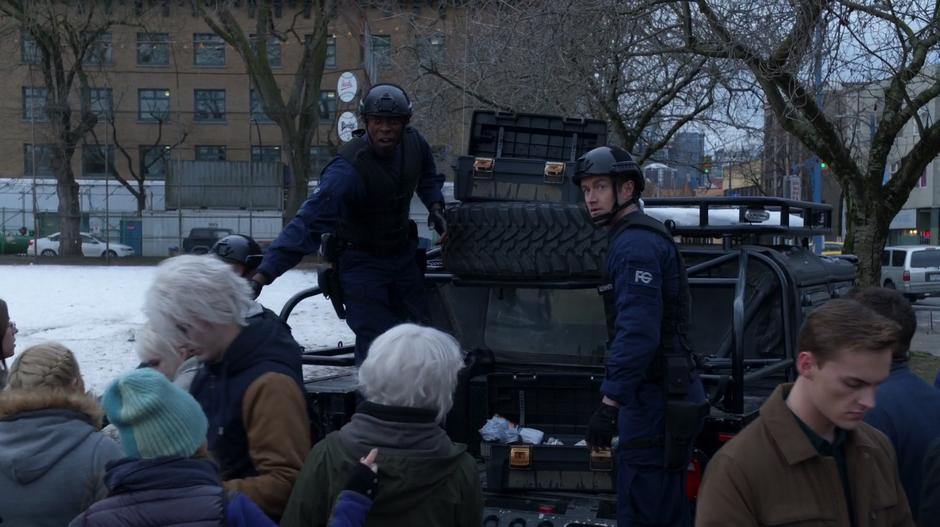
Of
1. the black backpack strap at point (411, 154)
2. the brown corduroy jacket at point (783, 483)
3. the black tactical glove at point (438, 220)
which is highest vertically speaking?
the black backpack strap at point (411, 154)

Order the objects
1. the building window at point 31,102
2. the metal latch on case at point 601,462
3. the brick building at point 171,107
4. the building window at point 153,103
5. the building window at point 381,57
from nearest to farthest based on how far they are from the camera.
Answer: the metal latch on case at point 601,462 → the building window at point 381,57 → the building window at point 31,102 → the brick building at point 171,107 → the building window at point 153,103

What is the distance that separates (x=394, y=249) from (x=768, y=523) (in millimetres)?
3253

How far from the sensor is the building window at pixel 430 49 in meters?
18.4

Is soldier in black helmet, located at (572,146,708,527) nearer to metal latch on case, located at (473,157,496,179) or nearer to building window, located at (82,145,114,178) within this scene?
metal latch on case, located at (473,157,496,179)

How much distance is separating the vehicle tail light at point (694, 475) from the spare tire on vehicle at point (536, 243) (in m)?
1.08

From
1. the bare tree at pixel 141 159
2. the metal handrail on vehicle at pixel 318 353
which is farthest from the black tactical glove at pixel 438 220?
the bare tree at pixel 141 159

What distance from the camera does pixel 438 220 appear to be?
5484 millimetres

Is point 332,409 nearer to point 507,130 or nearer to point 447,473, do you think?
point 447,473

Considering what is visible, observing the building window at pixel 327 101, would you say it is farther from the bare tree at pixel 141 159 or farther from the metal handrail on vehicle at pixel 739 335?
the metal handrail on vehicle at pixel 739 335

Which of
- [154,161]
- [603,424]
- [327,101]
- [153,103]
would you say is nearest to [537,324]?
[603,424]

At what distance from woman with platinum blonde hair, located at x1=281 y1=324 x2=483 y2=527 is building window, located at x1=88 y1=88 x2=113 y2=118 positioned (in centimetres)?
4648

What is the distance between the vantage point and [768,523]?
252cm

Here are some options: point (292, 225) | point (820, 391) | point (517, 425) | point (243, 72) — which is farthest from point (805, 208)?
point (243, 72)

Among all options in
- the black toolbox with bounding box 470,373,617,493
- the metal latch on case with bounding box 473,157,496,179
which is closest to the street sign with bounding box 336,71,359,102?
the metal latch on case with bounding box 473,157,496,179
